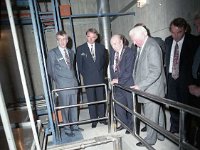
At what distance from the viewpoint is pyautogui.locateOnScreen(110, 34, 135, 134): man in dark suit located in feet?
10.0

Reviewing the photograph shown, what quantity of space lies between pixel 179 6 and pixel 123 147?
99.4 inches

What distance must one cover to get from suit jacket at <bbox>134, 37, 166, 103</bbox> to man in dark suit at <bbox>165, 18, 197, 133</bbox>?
0.39 metres

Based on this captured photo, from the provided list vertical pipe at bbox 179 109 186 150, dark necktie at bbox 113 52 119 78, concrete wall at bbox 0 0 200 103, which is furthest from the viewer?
concrete wall at bbox 0 0 200 103

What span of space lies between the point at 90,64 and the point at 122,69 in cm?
80

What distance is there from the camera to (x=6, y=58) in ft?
20.2

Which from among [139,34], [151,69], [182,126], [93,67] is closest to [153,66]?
[151,69]

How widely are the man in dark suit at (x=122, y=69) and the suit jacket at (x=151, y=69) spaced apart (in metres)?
0.48

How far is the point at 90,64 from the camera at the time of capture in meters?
3.62

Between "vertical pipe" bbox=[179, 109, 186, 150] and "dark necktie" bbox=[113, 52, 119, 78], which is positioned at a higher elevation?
"dark necktie" bbox=[113, 52, 119, 78]

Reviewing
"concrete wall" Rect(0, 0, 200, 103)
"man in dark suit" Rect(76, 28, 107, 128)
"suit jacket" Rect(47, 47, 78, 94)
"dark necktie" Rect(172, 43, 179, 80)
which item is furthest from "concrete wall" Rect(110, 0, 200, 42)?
"suit jacket" Rect(47, 47, 78, 94)

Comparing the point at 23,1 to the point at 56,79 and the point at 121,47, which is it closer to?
the point at 56,79

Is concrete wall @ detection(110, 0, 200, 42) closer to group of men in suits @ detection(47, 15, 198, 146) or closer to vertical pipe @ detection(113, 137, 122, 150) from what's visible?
group of men in suits @ detection(47, 15, 198, 146)

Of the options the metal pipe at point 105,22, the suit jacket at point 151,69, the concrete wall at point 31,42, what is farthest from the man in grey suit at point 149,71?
the metal pipe at point 105,22

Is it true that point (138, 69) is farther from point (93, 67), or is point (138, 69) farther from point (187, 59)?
point (93, 67)
